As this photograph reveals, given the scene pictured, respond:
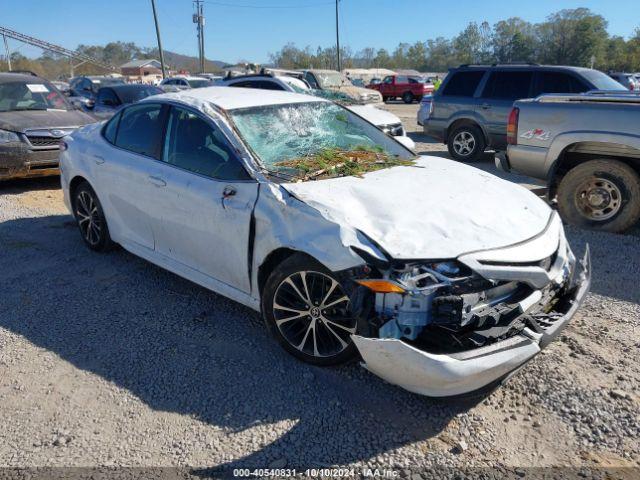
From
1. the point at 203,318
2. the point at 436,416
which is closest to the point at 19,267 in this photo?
the point at 203,318

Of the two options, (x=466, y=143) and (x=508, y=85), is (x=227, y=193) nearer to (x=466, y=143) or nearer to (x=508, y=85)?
(x=466, y=143)

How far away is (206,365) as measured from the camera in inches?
137

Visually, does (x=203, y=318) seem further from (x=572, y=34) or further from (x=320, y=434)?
(x=572, y=34)

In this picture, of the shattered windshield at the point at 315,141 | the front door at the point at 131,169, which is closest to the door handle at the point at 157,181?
the front door at the point at 131,169

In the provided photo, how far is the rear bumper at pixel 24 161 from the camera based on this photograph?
791 cm

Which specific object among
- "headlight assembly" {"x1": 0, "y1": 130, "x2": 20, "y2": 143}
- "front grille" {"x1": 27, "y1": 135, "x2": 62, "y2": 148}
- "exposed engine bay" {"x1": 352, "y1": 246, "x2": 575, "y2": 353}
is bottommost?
"exposed engine bay" {"x1": 352, "y1": 246, "x2": 575, "y2": 353}

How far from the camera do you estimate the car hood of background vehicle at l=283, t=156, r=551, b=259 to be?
117 inches

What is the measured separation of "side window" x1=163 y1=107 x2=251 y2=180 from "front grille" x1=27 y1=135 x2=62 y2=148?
16.1 feet

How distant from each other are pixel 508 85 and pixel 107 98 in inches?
354

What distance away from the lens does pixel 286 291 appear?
3.35m

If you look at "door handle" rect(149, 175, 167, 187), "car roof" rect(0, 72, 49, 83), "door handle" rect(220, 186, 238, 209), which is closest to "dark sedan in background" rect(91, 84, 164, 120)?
"car roof" rect(0, 72, 49, 83)

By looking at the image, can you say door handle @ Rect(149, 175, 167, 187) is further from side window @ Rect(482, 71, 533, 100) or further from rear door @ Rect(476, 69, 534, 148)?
side window @ Rect(482, 71, 533, 100)

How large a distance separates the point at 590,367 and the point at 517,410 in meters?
0.73

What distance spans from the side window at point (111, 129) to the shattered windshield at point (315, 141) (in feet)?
5.16
